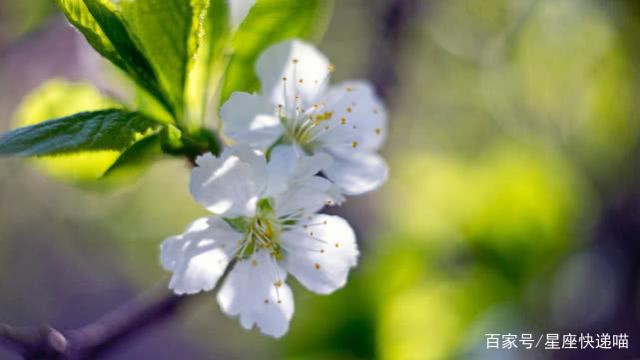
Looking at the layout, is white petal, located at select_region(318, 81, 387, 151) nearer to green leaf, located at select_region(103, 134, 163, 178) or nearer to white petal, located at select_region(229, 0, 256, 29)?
white petal, located at select_region(229, 0, 256, 29)

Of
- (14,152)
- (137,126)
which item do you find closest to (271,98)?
(137,126)

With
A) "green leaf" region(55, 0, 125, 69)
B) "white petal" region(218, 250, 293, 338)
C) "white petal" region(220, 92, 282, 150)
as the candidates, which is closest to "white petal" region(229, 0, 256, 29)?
"white petal" region(220, 92, 282, 150)

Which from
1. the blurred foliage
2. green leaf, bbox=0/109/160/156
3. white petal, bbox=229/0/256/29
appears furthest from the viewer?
the blurred foliage

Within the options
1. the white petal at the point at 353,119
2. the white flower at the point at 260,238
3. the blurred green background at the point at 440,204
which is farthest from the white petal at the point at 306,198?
the blurred green background at the point at 440,204

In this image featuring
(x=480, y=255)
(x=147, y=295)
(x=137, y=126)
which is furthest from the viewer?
(x=480, y=255)

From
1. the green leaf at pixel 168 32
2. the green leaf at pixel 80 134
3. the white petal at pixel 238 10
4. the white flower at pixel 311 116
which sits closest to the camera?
the green leaf at pixel 80 134

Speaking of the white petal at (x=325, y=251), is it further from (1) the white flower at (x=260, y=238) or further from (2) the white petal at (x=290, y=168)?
(2) the white petal at (x=290, y=168)

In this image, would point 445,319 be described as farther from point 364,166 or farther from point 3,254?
point 3,254
